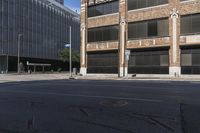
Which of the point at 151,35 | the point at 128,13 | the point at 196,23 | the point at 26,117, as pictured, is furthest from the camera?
the point at 128,13

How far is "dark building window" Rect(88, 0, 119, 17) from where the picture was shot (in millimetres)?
44938

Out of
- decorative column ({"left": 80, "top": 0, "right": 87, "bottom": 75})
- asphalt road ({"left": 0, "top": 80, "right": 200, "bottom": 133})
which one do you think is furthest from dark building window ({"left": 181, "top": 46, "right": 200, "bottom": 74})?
asphalt road ({"left": 0, "top": 80, "right": 200, "bottom": 133})

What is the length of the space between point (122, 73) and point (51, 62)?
57.5 metres

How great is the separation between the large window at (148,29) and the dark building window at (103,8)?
405 centimetres

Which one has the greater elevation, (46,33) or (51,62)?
(46,33)

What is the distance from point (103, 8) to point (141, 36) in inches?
326

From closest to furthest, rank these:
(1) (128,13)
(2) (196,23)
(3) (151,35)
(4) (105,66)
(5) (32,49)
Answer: (2) (196,23) → (3) (151,35) → (1) (128,13) → (4) (105,66) → (5) (32,49)

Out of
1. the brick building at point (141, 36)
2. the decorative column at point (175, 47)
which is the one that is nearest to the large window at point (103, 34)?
the brick building at point (141, 36)

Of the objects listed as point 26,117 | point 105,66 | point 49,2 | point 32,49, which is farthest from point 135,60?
point 49,2

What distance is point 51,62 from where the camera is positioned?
97312 millimetres

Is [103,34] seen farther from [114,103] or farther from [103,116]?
[103,116]

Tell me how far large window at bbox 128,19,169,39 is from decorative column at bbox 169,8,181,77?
109 cm

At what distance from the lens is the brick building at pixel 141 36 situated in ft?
122

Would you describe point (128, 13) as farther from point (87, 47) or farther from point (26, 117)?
point (26, 117)
